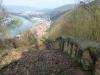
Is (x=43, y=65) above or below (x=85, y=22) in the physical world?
below

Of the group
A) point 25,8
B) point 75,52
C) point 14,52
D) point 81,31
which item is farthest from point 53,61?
point 25,8

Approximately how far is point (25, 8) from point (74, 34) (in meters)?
16.7

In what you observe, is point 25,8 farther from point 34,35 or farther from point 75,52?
point 75,52

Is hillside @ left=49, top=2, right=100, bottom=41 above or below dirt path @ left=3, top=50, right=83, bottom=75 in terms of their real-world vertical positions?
above

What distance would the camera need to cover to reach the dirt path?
22.1 feet

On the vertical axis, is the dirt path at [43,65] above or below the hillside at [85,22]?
below

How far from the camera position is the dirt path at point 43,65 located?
22.1 feet

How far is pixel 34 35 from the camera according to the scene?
1149cm

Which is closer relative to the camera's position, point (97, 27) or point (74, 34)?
point (97, 27)

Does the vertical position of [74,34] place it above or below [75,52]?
above

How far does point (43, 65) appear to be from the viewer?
730cm

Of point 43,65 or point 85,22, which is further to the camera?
point 85,22

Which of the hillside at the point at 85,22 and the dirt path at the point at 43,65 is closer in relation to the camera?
the dirt path at the point at 43,65

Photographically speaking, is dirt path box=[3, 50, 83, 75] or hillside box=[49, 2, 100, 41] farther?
hillside box=[49, 2, 100, 41]
